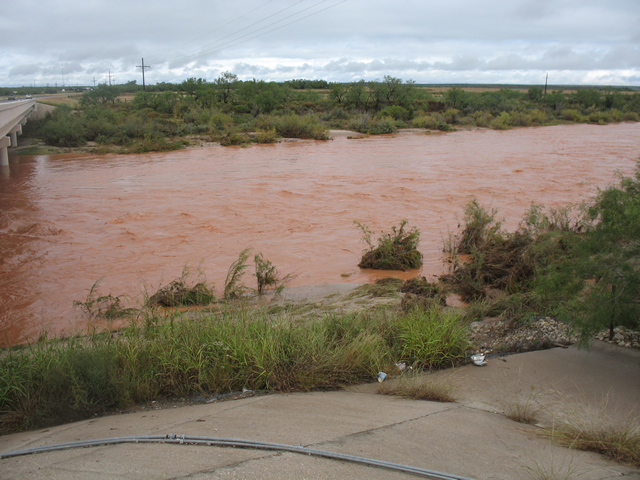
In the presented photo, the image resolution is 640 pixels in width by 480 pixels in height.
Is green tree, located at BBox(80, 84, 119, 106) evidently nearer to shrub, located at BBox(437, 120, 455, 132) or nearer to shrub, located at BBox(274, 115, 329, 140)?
shrub, located at BBox(274, 115, 329, 140)

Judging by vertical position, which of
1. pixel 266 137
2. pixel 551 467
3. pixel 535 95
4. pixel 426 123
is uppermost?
pixel 535 95

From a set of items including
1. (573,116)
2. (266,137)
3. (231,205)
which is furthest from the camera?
(573,116)

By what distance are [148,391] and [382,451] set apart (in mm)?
2441

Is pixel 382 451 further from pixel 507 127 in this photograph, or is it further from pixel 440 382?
pixel 507 127

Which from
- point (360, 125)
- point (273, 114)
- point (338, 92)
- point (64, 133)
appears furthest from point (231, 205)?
point (338, 92)

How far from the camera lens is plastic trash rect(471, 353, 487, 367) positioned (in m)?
5.34

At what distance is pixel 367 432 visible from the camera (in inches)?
142

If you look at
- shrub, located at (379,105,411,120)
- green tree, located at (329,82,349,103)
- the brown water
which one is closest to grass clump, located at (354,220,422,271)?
the brown water

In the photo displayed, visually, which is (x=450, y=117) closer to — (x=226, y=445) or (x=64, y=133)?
(x=64, y=133)

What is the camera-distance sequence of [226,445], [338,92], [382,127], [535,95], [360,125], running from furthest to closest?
[535,95]
[338,92]
[360,125]
[382,127]
[226,445]

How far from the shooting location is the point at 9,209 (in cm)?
1609

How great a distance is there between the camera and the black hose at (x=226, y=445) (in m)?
3.07

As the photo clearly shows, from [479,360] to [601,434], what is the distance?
192cm

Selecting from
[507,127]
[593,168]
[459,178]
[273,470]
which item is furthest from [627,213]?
[507,127]
